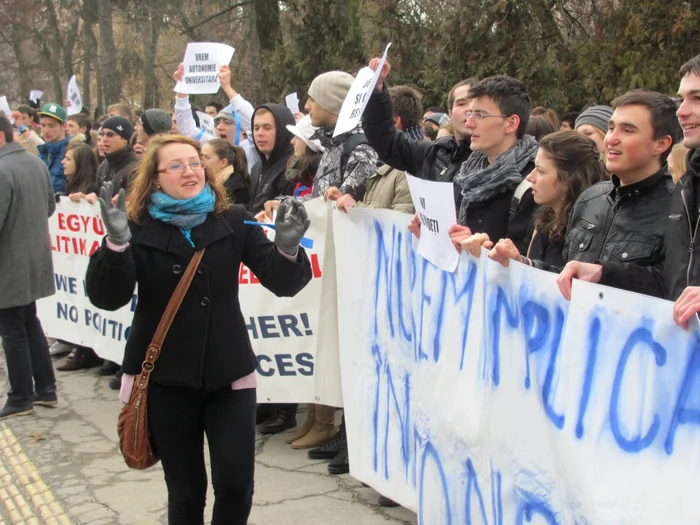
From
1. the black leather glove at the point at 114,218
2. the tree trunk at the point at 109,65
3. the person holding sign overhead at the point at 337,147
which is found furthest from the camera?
the tree trunk at the point at 109,65

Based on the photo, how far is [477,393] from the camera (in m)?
3.10

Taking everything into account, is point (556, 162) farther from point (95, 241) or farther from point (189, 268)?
point (95, 241)

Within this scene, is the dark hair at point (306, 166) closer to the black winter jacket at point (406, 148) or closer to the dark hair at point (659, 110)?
the black winter jacket at point (406, 148)

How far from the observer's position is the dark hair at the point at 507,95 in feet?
12.3

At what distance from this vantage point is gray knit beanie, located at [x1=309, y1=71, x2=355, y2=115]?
4.84 m

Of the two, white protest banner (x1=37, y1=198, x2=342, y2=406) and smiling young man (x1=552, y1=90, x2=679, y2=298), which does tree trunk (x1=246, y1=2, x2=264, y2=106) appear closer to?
white protest banner (x1=37, y1=198, x2=342, y2=406)

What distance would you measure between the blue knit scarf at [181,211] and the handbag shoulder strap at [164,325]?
14 cm

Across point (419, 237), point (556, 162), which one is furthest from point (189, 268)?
point (556, 162)

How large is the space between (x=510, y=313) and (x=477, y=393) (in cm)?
38

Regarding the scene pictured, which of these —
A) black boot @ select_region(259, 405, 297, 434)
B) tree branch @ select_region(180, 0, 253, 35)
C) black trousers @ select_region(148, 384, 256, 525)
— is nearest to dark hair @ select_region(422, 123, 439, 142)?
black boot @ select_region(259, 405, 297, 434)

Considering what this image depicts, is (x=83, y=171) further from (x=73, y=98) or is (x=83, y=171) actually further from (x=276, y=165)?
(x=73, y=98)

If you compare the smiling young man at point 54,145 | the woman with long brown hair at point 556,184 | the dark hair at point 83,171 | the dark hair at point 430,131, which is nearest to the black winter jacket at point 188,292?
the woman with long brown hair at point 556,184

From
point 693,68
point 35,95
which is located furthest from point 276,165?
point 35,95

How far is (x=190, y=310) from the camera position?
321cm
